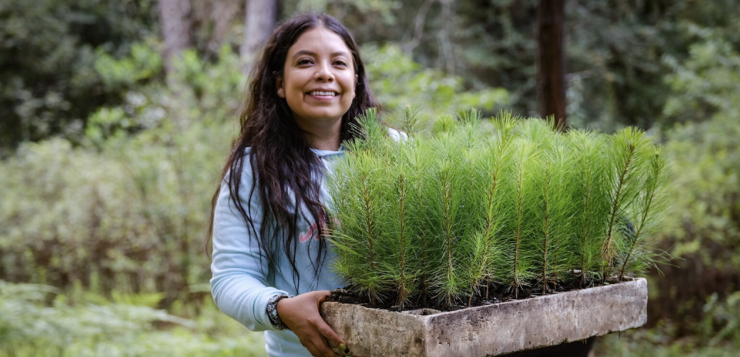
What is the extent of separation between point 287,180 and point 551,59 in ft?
7.43

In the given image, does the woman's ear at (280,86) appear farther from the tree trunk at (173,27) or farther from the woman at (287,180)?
the tree trunk at (173,27)

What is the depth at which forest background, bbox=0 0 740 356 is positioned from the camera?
4855 millimetres

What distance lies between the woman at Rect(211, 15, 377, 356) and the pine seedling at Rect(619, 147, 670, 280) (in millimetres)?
713

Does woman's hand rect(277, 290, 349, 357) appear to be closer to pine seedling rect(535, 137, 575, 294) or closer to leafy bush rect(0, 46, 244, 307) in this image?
pine seedling rect(535, 137, 575, 294)

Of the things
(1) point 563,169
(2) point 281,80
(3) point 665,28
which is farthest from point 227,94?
(3) point 665,28

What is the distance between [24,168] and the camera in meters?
8.09

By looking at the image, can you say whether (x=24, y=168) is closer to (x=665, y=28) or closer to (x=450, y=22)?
(x=450, y=22)

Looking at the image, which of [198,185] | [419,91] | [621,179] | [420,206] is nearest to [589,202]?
[621,179]

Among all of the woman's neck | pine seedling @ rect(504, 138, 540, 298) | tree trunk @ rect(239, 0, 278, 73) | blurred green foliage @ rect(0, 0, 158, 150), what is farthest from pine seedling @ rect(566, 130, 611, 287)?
blurred green foliage @ rect(0, 0, 158, 150)

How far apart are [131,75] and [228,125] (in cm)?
158

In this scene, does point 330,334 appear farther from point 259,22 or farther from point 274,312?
point 259,22

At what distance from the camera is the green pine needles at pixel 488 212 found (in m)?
1.17

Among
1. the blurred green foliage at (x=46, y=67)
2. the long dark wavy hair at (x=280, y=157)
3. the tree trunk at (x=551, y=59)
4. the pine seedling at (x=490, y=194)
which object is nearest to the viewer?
the pine seedling at (x=490, y=194)

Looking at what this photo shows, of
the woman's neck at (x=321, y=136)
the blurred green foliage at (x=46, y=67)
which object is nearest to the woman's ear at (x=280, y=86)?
the woman's neck at (x=321, y=136)
